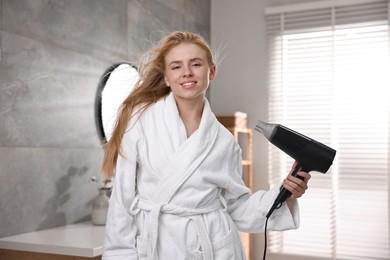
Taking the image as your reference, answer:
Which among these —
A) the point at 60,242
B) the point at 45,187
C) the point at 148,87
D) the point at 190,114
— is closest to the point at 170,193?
the point at 190,114

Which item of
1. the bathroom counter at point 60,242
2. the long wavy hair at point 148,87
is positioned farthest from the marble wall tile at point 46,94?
the long wavy hair at point 148,87

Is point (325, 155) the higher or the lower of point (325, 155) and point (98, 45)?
the lower

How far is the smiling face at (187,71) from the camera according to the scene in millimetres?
1400

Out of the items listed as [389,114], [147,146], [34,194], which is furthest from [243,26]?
[147,146]

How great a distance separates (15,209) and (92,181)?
18.6 inches

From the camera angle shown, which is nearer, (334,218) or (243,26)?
(334,218)

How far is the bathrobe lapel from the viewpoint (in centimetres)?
135

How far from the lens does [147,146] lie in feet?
4.62

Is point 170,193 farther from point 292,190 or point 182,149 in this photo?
point 292,190

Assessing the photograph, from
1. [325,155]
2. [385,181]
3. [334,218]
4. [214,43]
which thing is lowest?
[334,218]

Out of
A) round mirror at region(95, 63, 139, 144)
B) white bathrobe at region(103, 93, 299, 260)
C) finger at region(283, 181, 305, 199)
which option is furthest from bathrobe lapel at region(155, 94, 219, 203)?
round mirror at region(95, 63, 139, 144)

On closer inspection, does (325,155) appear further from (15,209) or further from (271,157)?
(271,157)

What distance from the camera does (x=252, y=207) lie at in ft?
4.98

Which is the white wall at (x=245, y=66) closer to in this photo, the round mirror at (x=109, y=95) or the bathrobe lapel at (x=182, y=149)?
the round mirror at (x=109, y=95)
